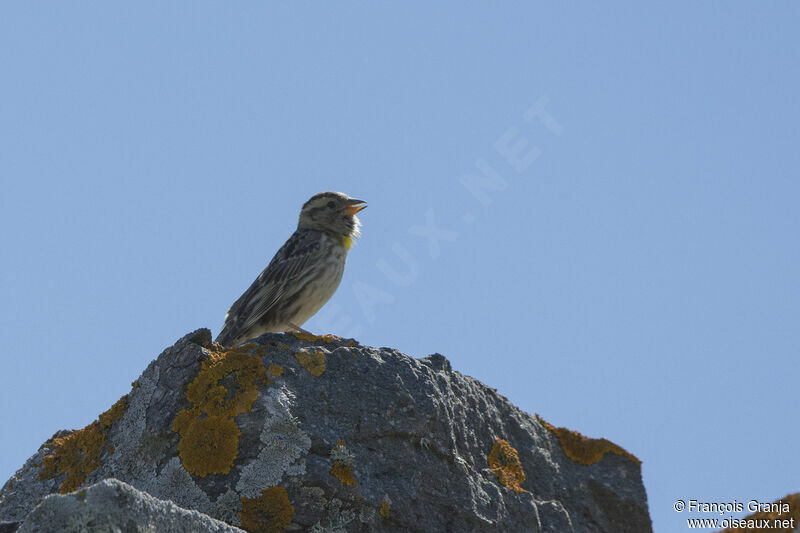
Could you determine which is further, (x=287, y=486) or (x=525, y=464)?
(x=525, y=464)

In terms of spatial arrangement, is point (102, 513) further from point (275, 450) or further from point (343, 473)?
point (343, 473)

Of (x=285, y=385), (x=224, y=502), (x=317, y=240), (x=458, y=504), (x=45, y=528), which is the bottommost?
(x=45, y=528)

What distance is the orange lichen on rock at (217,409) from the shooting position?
5.16 m

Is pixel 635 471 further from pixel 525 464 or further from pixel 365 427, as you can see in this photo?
pixel 365 427

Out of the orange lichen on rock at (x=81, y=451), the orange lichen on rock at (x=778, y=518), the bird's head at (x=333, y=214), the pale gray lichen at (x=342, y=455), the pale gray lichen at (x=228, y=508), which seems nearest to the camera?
the orange lichen on rock at (x=778, y=518)

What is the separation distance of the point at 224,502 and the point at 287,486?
301 millimetres

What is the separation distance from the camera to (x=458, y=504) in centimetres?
554

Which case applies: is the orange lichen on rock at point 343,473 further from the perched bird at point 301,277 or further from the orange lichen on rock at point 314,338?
the perched bird at point 301,277

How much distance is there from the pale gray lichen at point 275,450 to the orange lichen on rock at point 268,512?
38 mm

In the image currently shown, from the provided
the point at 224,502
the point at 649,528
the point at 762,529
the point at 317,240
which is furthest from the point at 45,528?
the point at 317,240

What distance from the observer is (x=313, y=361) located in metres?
5.75

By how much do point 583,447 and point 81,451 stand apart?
3064 millimetres

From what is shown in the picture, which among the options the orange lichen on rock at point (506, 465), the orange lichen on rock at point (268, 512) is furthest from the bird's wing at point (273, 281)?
the orange lichen on rock at point (268, 512)

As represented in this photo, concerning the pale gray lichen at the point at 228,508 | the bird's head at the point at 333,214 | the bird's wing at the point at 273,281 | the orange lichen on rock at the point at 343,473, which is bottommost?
the pale gray lichen at the point at 228,508
